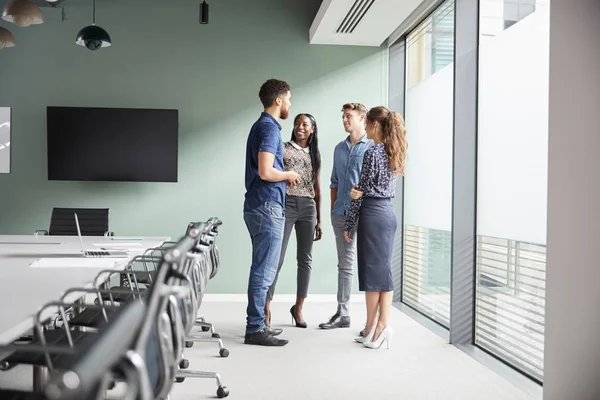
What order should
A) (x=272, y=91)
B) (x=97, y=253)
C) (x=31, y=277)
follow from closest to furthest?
(x=31, y=277), (x=97, y=253), (x=272, y=91)

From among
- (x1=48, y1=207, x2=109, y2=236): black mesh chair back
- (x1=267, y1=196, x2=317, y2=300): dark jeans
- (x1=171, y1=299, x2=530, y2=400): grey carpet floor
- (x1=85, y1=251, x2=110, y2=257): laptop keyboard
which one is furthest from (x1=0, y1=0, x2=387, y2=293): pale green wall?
(x1=85, y1=251, x2=110, y2=257): laptop keyboard

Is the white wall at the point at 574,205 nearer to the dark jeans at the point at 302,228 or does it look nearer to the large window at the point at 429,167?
the large window at the point at 429,167

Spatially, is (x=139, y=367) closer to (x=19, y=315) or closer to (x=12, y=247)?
(x=19, y=315)

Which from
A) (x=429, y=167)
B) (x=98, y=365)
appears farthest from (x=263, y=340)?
(x=98, y=365)

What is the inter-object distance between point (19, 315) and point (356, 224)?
116 inches

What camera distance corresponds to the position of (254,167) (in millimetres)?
4582

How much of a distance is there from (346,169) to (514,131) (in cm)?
158

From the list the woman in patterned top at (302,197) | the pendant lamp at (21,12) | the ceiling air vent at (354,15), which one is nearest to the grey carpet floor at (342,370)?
the woman in patterned top at (302,197)

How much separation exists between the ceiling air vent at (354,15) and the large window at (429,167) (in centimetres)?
68

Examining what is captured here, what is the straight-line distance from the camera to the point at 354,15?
584 cm

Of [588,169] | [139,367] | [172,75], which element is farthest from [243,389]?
[172,75]

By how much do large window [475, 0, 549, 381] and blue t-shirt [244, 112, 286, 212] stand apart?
1455mm

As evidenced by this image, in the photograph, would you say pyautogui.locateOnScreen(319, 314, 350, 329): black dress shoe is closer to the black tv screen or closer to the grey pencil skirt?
the grey pencil skirt

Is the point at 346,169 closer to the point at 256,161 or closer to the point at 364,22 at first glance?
the point at 256,161
